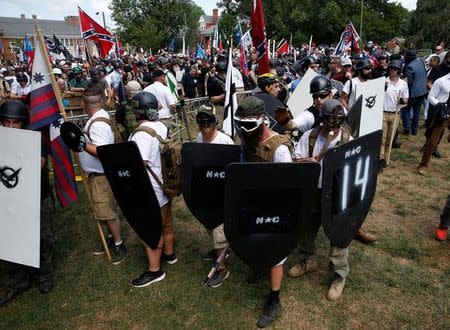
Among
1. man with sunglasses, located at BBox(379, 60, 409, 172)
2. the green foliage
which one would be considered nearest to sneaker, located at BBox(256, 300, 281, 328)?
man with sunglasses, located at BBox(379, 60, 409, 172)

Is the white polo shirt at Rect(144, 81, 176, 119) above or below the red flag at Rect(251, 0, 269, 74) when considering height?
below

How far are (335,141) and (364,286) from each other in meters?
1.53

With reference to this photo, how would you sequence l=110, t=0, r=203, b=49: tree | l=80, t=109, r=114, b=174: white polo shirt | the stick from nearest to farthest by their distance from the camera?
the stick, l=80, t=109, r=114, b=174: white polo shirt, l=110, t=0, r=203, b=49: tree

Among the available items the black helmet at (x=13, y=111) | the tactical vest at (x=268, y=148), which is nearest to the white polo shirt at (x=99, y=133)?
the black helmet at (x=13, y=111)

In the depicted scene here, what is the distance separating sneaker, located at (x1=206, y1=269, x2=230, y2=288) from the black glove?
6.15ft

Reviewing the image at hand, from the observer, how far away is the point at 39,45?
373cm

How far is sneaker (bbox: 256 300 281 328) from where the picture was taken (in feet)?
10.2

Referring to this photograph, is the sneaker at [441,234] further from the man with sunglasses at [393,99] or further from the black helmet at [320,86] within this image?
the man with sunglasses at [393,99]

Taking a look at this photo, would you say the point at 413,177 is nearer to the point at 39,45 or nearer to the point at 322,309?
the point at 322,309

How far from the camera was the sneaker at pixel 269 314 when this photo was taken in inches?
123

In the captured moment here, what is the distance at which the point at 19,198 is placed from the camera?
123 inches

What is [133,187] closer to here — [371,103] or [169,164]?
[169,164]

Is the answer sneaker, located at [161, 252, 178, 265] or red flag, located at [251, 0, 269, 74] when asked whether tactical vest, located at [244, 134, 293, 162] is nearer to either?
sneaker, located at [161, 252, 178, 265]

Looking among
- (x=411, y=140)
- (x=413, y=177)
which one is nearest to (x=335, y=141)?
(x=413, y=177)
